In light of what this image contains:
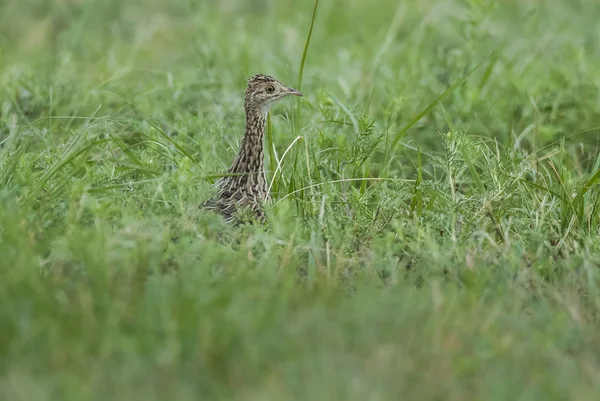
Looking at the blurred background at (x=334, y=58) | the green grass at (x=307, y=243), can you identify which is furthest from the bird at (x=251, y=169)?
the blurred background at (x=334, y=58)

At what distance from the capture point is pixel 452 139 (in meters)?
5.66

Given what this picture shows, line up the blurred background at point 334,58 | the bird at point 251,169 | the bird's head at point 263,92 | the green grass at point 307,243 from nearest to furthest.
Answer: the green grass at point 307,243 → the bird at point 251,169 → the bird's head at point 263,92 → the blurred background at point 334,58

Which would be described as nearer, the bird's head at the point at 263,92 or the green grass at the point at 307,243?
the green grass at the point at 307,243

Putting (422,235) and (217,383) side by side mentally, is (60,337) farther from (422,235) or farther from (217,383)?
(422,235)

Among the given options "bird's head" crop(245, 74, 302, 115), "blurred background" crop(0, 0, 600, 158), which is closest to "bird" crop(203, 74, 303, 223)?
"bird's head" crop(245, 74, 302, 115)

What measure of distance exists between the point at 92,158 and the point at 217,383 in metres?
2.67

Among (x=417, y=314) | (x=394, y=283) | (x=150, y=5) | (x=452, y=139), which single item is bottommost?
(x=417, y=314)

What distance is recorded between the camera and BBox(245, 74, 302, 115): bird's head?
6.16 metres

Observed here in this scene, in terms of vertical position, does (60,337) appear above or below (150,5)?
below

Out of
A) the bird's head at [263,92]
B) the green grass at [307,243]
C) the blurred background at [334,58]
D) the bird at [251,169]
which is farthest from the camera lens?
the blurred background at [334,58]

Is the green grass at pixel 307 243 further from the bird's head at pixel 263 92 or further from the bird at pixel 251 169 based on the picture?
the bird's head at pixel 263 92

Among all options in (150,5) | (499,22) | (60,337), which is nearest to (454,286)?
(60,337)

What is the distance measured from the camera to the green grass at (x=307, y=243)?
3.84 meters

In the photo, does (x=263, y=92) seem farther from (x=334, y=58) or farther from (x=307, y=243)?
(x=334, y=58)
